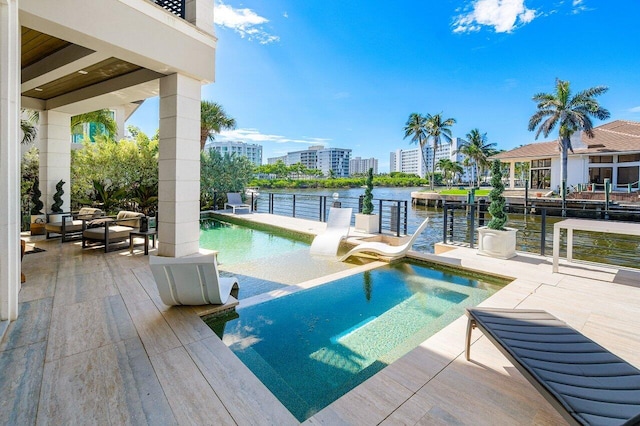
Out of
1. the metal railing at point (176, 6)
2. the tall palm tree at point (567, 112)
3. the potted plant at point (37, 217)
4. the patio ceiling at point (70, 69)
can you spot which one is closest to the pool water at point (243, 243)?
the potted plant at point (37, 217)

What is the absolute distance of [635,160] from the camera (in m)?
23.0

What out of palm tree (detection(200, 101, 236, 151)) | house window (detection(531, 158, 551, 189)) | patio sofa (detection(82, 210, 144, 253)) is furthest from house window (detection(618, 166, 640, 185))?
patio sofa (detection(82, 210, 144, 253))

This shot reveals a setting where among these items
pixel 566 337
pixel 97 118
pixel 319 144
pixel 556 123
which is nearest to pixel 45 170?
Result: pixel 97 118

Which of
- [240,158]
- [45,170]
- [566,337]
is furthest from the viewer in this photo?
[240,158]

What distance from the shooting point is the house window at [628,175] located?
75.1 ft

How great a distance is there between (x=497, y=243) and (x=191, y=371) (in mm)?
5325

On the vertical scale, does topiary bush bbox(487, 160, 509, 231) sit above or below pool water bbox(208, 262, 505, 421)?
above

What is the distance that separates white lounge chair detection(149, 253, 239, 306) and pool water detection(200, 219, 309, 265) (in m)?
2.67

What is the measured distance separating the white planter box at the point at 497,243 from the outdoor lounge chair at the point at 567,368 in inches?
141

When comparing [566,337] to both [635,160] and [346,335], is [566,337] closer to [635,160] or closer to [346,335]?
[346,335]

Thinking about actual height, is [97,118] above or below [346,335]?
above

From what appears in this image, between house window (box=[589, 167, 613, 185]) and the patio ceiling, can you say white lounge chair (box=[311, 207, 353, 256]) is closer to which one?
the patio ceiling

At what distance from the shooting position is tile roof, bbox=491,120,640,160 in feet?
75.8

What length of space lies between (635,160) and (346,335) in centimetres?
3093
